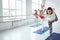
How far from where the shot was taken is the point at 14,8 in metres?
8.25

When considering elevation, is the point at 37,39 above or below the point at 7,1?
below

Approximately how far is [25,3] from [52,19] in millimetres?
6890

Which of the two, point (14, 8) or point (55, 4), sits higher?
point (55, 4)

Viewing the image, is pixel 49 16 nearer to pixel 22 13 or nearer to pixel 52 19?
pixel 52 19

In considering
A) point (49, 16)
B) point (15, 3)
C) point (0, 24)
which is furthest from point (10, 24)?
point (49, 16)

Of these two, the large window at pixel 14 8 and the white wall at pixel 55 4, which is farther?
the white wall at pixel 55 4

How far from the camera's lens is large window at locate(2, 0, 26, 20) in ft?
23.8

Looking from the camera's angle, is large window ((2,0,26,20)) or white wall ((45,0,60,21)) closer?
large window ((2,0,26,20))

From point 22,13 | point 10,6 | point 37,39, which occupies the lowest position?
point 37,39

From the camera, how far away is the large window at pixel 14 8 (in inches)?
286

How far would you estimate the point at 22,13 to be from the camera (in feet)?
→ 30.6

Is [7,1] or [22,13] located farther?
[22,13]

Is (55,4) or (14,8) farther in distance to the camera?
(55,4)

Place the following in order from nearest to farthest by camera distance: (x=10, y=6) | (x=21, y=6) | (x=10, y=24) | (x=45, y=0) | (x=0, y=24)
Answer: (x=0, y=24), (x=10, y=24), (x=10, y=6), (x=21, y=6), (x=45, y=0)
